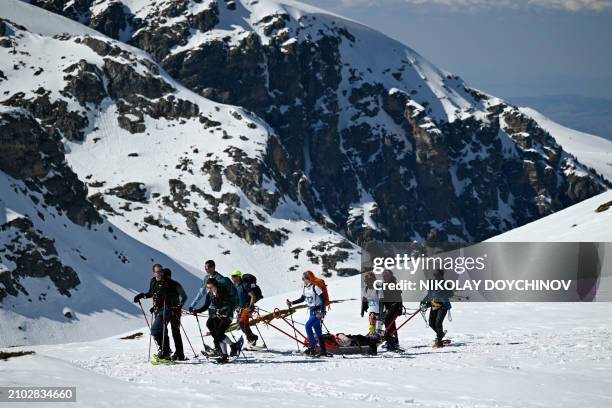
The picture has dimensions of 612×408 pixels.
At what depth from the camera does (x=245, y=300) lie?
93.4 ft

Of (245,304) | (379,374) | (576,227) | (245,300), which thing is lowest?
(379,374)

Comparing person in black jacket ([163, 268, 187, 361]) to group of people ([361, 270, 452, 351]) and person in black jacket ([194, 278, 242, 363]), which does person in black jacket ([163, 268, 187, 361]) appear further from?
→ group of people ([361, 270, 452, 351])

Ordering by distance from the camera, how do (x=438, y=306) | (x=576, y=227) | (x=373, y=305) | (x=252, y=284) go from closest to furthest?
(x=438, y=306)
(x=373, y=305)
(x=252, y=284)
(x=576, y=227)

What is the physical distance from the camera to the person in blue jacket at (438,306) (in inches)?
1080

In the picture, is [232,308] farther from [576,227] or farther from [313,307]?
[576,227]

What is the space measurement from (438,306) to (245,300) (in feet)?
18.3

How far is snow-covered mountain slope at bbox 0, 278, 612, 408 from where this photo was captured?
18.0 meters

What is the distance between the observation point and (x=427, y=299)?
2791 cm

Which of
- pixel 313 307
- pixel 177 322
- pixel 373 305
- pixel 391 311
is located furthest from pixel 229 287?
pixel 391 311

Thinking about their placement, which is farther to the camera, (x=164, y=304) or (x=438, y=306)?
(x=438, y=306)

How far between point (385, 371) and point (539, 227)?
40.5 metres

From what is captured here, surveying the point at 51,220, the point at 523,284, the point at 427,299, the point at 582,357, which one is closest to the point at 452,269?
the point at 523,284

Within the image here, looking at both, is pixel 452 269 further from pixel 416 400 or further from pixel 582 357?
pixel 416 400

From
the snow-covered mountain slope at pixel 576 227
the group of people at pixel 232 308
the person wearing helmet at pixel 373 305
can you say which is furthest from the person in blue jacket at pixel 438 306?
the snow-covered mountain slope at pixel 576 227
